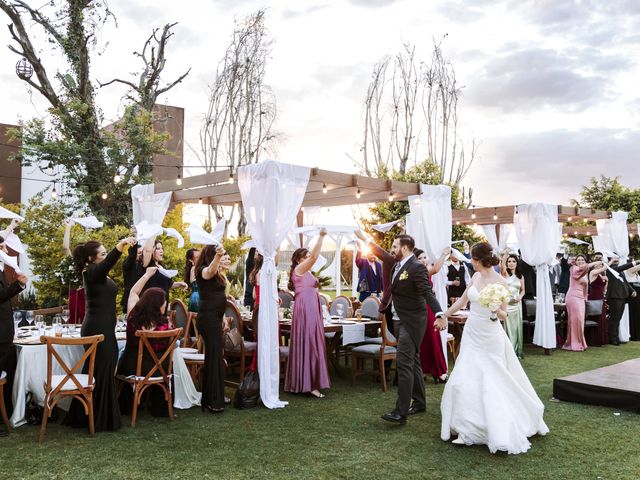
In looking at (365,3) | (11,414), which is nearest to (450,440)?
(11,414)

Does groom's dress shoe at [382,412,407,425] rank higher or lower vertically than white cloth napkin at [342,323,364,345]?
lower

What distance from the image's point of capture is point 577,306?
1040 cm

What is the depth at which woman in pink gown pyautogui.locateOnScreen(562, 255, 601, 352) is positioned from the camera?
10.3 metres

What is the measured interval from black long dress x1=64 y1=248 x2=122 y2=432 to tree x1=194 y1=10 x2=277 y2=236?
14.5 m

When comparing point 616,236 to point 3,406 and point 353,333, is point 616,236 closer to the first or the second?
point 353,333

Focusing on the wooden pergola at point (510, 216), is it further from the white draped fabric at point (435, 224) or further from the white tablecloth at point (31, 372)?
the white tablecloth at point (31, 372)

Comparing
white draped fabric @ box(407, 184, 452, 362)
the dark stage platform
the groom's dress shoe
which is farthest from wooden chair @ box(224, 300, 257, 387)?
the dark stage platform

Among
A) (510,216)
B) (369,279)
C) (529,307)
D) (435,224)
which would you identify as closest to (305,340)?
(435,224)

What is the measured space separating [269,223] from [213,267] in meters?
1.04

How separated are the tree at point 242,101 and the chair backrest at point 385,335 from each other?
13.2 m

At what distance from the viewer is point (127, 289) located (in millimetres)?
6883

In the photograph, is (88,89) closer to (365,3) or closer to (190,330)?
(365,3)

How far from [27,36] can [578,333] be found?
15.1 meters

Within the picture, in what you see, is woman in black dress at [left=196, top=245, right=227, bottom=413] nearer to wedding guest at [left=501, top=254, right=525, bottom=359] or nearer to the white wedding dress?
the white wedding dress
